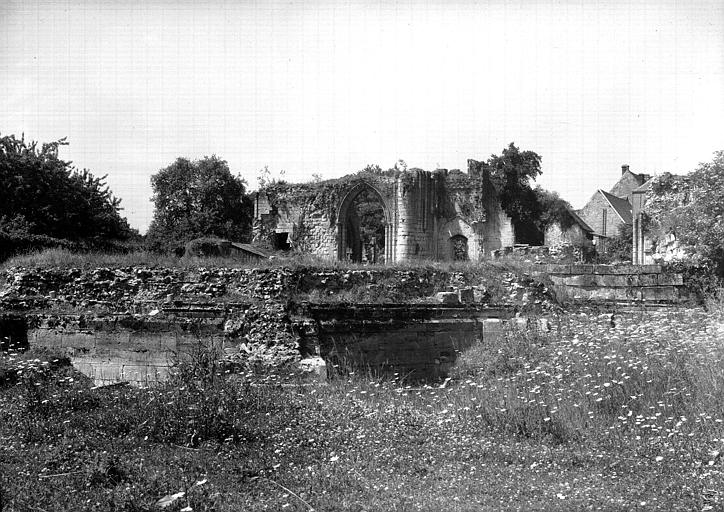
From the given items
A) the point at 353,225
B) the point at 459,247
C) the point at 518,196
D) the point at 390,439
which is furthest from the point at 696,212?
the point at 518,196

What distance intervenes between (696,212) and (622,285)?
378cm

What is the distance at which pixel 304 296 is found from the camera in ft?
39.4

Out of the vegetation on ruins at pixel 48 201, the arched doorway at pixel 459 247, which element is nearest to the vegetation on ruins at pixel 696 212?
the arched doorway at pixel 459 247

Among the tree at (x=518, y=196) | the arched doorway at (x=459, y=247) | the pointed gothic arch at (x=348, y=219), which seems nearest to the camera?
the pointed gothic arch at (x=348, y=219)

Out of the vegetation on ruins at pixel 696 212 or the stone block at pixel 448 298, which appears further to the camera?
the vegetation on ruins at pixel 696 212

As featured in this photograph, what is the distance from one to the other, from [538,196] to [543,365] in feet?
91.0

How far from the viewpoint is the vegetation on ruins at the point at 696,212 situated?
15.4 meters

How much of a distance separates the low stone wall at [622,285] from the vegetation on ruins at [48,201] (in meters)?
16.3

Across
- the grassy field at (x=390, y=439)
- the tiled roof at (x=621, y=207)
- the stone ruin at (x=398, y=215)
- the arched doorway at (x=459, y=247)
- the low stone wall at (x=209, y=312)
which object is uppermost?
the tiled roof at (x=621, y=207)

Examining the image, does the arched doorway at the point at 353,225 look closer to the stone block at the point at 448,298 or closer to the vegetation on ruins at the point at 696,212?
the vegetation on ruins at the point at 696,212

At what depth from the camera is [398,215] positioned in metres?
27.4

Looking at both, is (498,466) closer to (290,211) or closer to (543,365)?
(543,365)

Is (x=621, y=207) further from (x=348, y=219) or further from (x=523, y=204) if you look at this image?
(x=348, y=219)

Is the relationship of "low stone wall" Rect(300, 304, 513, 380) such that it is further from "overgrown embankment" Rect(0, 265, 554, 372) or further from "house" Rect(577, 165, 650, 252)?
"house" Rect(577, 165, 650, 252)
